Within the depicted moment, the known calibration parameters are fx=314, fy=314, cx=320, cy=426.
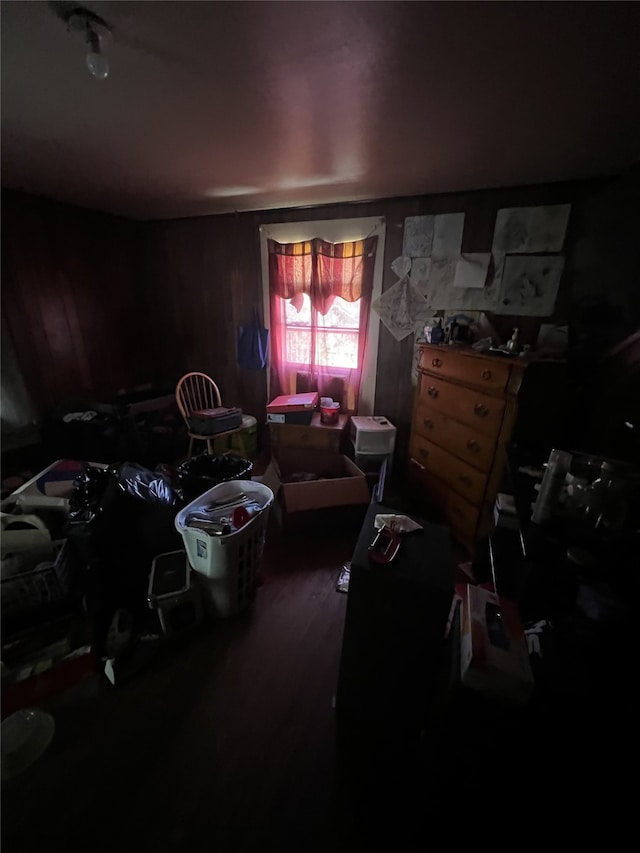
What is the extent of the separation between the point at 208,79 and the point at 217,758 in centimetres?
229

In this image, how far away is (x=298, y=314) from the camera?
2.88 meters

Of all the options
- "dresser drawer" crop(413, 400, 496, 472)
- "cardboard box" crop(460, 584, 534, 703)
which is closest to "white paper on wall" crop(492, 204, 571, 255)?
"dresser drawer" crop(413, 400, 496, 472)

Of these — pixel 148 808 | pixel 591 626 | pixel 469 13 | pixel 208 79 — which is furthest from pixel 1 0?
pixel 148 808

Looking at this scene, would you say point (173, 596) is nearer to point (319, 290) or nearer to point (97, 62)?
point (97, 62)

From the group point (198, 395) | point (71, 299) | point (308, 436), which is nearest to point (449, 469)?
point (308, 436)

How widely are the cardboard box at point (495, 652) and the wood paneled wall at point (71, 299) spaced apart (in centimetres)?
347

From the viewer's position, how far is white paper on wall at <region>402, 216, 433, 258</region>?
2297 mm

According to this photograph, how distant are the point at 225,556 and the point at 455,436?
1448 mm

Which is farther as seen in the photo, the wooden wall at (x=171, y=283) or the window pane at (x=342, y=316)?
the window pane at (x=342, y=316)

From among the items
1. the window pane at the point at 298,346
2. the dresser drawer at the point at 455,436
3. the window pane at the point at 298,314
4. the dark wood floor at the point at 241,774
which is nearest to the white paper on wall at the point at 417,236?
the window pane at the point at 298,314

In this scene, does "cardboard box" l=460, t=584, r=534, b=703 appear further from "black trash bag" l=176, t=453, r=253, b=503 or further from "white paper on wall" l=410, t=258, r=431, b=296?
"white paper on wall" l=410, t=258, r=431, b=296

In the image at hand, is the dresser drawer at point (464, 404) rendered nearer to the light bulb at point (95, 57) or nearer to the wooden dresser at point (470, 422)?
the wooden dresser at point (470, 422)

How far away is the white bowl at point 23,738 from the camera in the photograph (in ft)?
3.35

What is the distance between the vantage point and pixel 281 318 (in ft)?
9.64
